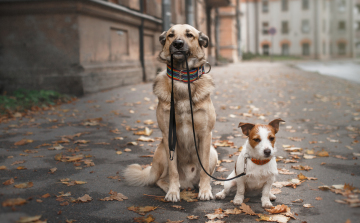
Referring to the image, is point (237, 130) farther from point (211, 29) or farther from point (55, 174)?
point (211, 29)

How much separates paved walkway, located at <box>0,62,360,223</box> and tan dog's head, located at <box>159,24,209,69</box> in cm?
143

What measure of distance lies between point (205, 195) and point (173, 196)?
33cm

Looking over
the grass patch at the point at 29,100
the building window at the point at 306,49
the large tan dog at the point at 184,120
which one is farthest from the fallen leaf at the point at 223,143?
the building window at the point at 306,49

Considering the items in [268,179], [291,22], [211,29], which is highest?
[291,22]

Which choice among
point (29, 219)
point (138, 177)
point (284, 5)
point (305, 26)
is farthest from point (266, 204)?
point (284, 5)

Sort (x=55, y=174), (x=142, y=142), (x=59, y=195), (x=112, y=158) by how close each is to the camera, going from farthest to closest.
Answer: (x=142, y=142), (x=112, y=158), (x=55, y=174), (x=59, y=195)

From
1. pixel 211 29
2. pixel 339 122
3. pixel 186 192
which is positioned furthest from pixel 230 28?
pixel 186 192

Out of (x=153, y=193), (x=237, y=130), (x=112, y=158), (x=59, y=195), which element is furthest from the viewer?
(x=237, y=130)

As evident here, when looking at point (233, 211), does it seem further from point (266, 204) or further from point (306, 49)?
point (306, 49)

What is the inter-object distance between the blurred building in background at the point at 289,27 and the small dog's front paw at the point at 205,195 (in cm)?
5853

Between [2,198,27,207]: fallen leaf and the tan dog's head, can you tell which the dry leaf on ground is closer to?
[2,198,27,207]: fallen leaf

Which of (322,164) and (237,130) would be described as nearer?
(322,164)

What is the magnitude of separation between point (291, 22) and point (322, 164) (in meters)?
61.3

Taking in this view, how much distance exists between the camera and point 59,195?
3406 mm
